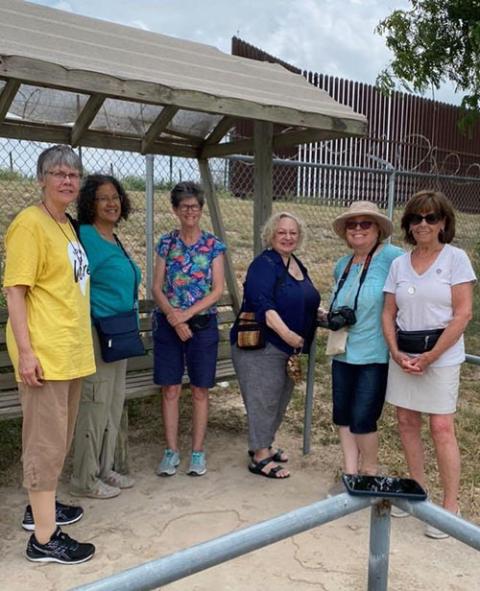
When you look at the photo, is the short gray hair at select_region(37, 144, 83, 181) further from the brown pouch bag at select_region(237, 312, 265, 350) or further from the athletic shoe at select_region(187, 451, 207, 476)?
the athletic shoe at select_region(187, 451, 207, 476)

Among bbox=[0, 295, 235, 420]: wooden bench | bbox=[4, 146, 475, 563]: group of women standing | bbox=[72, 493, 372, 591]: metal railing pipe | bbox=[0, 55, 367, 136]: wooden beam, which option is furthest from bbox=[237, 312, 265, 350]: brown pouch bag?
bbox=[72, 493, 372, 591]: metal railing pipe

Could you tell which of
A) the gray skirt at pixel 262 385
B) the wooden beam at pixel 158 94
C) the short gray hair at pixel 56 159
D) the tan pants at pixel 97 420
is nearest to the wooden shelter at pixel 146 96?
the wooden beam at pixel 158 94

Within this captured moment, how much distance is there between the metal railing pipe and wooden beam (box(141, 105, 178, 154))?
2856mm

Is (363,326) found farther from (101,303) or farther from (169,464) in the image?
(169,464)

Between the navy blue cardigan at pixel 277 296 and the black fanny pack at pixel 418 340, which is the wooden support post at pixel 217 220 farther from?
the black fanny pack at pixel 418 340

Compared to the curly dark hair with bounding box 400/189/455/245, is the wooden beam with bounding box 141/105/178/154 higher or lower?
higher

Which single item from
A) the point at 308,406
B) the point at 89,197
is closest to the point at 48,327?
the point at 89,197

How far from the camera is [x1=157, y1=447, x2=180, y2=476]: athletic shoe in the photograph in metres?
3.71

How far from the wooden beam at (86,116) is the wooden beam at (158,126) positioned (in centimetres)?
45

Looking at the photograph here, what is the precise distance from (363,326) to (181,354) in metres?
1.11

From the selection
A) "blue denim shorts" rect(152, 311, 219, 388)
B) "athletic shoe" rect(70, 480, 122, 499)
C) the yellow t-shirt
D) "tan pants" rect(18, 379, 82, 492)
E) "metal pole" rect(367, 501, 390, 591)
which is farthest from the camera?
"blue denim shorts" rect(152, 311, 219, 388)

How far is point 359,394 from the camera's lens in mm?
3213

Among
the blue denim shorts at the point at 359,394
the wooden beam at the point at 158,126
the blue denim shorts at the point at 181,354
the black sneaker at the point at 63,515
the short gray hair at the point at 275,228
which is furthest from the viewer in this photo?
the wooden beam at the point at 158,126

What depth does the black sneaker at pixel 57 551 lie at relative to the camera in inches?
109
